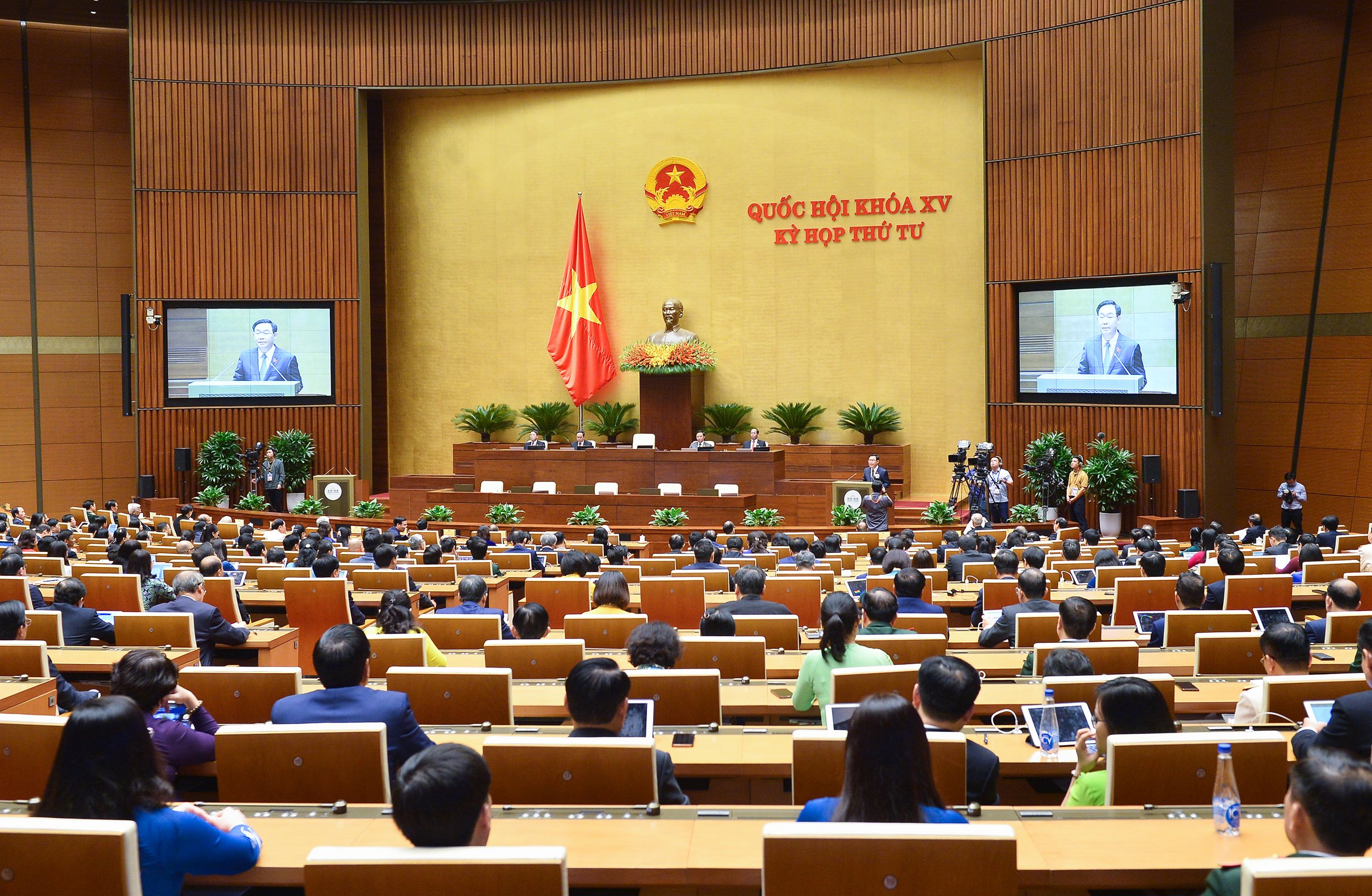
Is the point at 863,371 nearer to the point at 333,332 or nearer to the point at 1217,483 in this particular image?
the point at 1217,483

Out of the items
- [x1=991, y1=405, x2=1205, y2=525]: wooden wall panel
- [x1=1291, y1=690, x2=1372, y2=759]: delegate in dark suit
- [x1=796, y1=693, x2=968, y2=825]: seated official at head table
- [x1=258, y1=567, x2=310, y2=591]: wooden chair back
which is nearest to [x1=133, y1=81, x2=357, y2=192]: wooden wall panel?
[x1=991, y1=405, x2=1205, y2=525]: wooden wall panel

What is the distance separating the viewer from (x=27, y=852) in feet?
7.33

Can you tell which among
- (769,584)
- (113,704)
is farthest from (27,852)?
(769,584)

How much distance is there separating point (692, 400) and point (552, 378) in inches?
102

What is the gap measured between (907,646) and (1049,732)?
1.50 m

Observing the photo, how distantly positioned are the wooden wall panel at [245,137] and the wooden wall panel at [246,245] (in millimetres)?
233

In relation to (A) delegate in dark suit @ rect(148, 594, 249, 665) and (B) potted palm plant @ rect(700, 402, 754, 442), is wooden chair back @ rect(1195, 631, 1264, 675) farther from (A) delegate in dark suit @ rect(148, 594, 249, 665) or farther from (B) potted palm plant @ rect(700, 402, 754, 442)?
(B) potted palm plant @ rect(700, 402, 754, 442)

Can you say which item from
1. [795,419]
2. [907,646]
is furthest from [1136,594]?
[795,419]

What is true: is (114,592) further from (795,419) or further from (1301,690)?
(795,419)

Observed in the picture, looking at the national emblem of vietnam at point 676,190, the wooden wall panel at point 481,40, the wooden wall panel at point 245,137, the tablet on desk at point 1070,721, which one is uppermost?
the wooden wall panel at point 481,40

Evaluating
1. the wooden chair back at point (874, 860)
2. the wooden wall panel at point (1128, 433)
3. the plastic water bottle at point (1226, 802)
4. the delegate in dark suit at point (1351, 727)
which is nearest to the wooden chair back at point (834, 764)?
the plastic water bottle at point (1226, 802)

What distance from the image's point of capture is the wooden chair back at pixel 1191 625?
5.94 metres

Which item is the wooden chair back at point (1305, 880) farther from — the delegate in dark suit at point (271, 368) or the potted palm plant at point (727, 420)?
the delegate in dark suit at point (271, 368)

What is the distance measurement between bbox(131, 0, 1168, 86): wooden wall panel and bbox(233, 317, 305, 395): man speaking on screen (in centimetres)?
409
